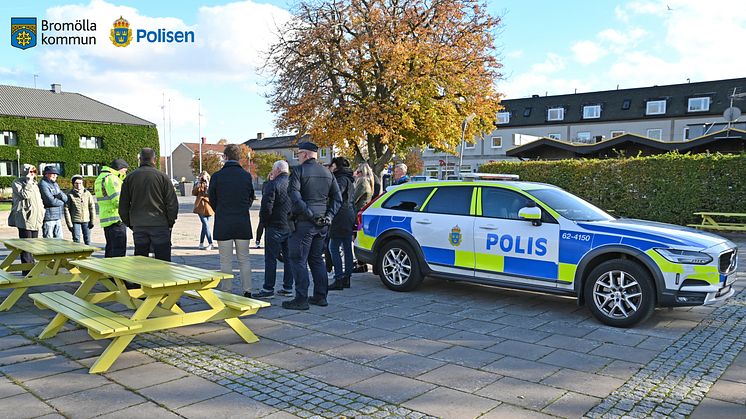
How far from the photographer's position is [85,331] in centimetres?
571

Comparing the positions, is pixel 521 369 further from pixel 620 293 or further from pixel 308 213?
pixel 308 213

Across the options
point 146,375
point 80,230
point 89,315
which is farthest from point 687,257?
point 80,230

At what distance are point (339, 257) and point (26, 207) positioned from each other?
5178mm

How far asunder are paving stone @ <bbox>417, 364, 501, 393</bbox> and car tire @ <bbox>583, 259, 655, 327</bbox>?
228 cm

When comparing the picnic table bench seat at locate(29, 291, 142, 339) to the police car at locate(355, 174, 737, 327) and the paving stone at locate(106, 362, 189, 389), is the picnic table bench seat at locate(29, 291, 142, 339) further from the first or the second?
the police car at locate(355, 174, 737, 327)

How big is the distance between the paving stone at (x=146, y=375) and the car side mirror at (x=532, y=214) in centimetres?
414

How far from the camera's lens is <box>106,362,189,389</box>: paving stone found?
14.1 ft

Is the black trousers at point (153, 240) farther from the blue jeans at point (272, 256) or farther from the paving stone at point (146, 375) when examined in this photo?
the paving stone at point (146, 375)

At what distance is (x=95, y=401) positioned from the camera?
12.9 feet

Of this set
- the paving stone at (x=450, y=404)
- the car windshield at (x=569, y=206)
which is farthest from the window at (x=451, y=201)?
the paving stone at (x=450, y=404)

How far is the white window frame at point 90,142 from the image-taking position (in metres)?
56.3

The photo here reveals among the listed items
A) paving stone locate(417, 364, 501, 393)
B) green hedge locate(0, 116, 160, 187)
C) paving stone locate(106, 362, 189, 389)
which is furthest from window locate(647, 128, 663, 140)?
paving stone locate(106, 362, 189, 389)

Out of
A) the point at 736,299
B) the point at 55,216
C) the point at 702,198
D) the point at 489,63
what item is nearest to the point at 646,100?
the point at 489,63

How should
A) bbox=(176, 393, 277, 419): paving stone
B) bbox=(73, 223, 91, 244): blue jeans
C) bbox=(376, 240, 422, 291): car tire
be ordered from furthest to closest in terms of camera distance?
bbox=(73, 223, 91, 244): blue jeans → bbox=(376, 240, 422, 291): car tire → bbox=(176, 393, 277, 419): paving stone
